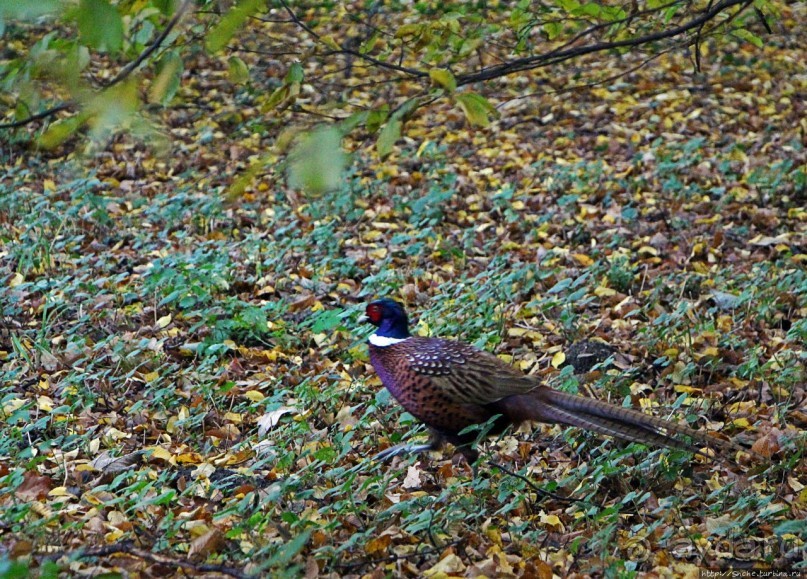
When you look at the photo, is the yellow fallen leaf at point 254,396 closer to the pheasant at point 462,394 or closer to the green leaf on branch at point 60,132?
the pheasant at point 462,394

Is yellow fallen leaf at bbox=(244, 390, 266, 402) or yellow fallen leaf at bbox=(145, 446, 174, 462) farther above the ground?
yellow fallen leaf at bbox=(145, 446, 174, 462)

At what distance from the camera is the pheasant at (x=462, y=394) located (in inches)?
184

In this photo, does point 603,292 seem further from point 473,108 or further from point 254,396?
point 473,108

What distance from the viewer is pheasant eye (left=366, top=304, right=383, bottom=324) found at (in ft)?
16.9

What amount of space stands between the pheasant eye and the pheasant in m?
0.16

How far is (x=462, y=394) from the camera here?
4785mm

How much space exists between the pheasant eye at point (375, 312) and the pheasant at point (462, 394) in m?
0.16

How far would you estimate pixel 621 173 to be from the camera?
9.46 m

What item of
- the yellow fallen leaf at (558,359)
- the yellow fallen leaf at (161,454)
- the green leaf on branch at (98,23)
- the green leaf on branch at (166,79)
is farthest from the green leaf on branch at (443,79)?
the yellow fallen leaf at (558,359)

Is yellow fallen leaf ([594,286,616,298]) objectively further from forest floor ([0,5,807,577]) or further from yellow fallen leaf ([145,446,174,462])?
yellow fallen leaf ([145,446,174,462])

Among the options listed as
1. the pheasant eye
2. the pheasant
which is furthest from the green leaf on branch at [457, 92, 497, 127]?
the pheasant eye

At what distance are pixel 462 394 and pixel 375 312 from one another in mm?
685

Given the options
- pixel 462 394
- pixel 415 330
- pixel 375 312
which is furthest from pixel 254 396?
pixel 462 394

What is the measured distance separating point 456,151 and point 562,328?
4524 mm
